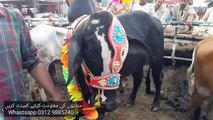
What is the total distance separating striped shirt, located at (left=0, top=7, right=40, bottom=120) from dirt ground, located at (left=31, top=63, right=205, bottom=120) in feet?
7.55

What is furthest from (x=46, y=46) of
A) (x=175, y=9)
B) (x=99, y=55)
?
(x=175, y=9)

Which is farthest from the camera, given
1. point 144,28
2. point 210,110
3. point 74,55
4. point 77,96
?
point 144,28

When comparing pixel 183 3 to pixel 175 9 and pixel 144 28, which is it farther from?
pixel 144 28

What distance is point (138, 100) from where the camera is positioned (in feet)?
14.5

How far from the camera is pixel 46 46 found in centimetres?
418

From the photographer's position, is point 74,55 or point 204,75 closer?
point 74,55

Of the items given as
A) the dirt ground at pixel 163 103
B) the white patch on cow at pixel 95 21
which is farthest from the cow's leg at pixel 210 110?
the white patch on cow at pixel 95 21

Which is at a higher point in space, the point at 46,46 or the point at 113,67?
the point at 113,67

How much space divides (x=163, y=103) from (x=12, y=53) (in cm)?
330

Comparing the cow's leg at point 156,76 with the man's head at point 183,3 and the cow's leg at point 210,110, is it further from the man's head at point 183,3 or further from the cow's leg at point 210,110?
the man's head at point 183,3

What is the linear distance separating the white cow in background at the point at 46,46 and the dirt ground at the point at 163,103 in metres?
0.57

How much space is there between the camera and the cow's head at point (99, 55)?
2.46 meters

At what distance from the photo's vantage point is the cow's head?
246cm

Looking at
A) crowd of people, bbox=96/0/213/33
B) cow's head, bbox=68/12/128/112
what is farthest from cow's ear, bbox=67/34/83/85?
crowd of people, bbox=96/0/213/33
